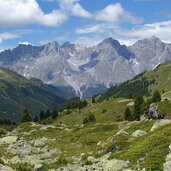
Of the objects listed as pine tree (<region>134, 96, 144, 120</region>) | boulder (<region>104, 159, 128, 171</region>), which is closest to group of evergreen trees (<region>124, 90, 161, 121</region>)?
pine tree (<region>134, 96, 144, 120</region>)

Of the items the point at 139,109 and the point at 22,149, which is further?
the point at 139,109

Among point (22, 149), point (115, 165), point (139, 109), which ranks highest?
point (115, 165)

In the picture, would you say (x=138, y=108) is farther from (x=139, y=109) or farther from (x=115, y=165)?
(x=115, y=165)

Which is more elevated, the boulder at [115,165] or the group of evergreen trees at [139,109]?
the boulder at [115,165]

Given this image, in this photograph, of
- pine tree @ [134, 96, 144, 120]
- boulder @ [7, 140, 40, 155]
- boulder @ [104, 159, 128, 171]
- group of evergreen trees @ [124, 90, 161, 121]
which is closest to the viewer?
boulder @ [104, 159, 128, 171]

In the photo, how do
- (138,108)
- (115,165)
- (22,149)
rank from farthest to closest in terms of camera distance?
1. (138,108)
2. (22,149)
3. (115,165)

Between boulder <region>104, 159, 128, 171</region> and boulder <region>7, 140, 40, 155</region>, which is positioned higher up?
boulder <region>104, 159, 128, 171</region>

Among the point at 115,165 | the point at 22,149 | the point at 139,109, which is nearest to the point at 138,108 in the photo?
the point at 139,109

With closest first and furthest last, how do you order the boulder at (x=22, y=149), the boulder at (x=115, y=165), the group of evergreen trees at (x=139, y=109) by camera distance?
the boulder at (x=115, y=165) < the boulder at (x=22, y=149) < the group of evergreen trees at (x=139, y=109)

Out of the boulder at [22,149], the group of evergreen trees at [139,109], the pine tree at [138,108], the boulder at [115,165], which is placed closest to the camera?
the boulder at [115,165]

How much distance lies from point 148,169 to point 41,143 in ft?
177

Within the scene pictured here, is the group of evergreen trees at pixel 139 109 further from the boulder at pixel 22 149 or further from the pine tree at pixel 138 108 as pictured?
the boulder at pixel 22 149

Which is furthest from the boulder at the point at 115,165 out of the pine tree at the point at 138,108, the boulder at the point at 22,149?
the pine tree at the point at 138,108

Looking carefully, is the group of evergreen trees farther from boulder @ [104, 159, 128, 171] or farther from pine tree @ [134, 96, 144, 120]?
boulder @ [104, 159, 128, 171]
